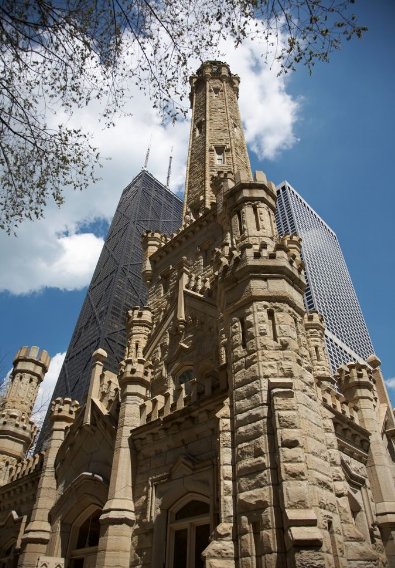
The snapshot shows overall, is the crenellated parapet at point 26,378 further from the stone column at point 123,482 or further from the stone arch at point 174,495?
the stone arch at point 174,495

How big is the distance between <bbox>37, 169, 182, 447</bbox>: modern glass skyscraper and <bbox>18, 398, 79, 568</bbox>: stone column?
26.5 meters

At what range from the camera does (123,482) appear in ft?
39.5

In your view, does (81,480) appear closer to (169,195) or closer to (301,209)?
(169,195)

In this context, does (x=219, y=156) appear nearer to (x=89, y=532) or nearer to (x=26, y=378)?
(x=26, y=378)

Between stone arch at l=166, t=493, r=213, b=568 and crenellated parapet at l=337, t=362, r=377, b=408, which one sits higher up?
crenellated parapet at l=337, t=362, r=377, b=408

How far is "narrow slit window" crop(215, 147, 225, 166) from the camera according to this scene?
2652 centimetres

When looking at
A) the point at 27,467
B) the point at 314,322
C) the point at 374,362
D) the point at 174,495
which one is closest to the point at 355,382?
the point at 374,362

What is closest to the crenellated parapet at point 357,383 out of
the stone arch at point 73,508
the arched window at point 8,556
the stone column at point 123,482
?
the stone column at point 123,482

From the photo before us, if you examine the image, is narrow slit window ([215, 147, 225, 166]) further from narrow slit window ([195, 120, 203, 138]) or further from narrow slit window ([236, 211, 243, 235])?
narrow slit window ([236, 211, 243, 235])

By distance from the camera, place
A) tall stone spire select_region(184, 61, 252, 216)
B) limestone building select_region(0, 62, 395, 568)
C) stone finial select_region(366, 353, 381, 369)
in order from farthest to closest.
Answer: tall stone spire select_region(184, 61, 252, 216) → stone finial select_region(366, 353, 381, 369) → limestone building select_region(0, 62, 395, 568)

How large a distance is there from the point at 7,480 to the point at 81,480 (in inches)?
313

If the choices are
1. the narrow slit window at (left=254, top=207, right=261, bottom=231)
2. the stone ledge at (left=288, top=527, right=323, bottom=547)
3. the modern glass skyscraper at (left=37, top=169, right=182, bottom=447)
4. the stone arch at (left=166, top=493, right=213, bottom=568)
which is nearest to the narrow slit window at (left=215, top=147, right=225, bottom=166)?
the narrow slit window at (left=254, top=207, right=261, bottom=231)

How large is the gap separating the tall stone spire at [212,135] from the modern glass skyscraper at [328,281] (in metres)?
67.2

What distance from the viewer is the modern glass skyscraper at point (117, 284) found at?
1944 inches
